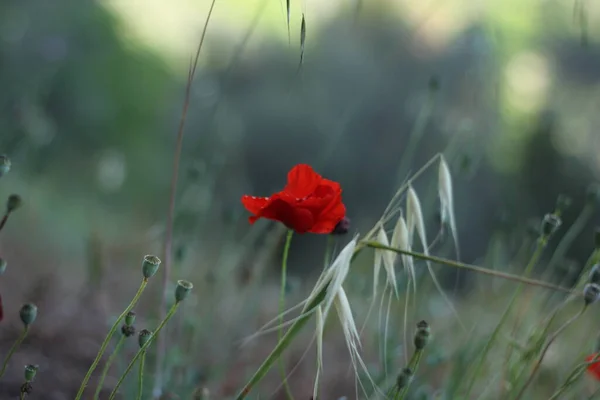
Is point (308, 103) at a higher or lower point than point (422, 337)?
higher

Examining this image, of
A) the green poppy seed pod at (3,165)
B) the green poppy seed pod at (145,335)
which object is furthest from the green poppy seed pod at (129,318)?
the green poppy seed pod at (3,165)

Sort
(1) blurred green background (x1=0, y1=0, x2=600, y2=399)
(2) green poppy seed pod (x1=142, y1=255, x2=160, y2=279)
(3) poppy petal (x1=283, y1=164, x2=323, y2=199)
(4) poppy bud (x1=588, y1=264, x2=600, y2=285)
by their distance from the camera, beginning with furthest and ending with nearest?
(1) blurred green background (x1=0, y1=0, x2=600, y2=399) < (3) poppy petal (x1=283, y1=164, x2=323, y2=199) < (4) poppy bud (x1=588, y1=264, x2=600, y2=285) < (2) green poppy seed pod (x1=142, y1=255, x2=160, y2=279)

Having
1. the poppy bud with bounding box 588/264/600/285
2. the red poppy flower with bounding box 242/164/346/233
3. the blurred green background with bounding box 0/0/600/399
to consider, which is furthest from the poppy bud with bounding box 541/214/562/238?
the blurred green background with bounding box 0/0/600/399

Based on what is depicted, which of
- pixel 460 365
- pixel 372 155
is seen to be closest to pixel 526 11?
pixel 372 155

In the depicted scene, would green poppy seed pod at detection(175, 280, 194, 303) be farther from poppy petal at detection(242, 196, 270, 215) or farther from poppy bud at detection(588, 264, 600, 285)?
poppy bud at detection(588, 264, 600, 285)

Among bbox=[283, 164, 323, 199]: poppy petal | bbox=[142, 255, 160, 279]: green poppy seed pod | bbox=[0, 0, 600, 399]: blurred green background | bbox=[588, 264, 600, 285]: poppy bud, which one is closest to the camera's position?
bbox=[142, 255, 160, 279]: green poppy seed pod

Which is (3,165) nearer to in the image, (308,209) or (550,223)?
(308,209)

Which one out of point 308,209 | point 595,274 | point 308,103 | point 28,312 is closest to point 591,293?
point 595,274

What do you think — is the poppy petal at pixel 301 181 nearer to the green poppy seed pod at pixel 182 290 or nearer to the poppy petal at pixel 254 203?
the poppy petal at pixel 254 203

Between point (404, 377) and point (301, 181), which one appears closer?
point (404, 377)

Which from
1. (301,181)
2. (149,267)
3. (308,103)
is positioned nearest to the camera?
(149,267)
